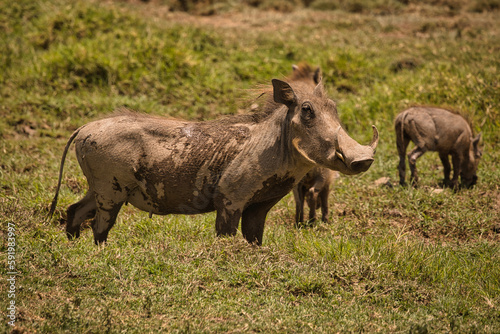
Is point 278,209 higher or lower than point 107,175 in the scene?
lower

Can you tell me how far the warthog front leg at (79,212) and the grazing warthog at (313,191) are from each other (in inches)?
93.2

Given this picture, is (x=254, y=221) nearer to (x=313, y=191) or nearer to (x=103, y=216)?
(x=103, y=216)

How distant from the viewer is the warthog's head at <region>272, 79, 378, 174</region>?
398cm

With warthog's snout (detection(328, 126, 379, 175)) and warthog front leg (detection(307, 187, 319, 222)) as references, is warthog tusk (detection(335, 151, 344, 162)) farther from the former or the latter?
warthog front leg (detection(307, 187, 319, 222))

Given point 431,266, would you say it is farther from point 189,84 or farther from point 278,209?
point 189,84

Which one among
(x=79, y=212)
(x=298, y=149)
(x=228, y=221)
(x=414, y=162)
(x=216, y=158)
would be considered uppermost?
(x=298, y=149)

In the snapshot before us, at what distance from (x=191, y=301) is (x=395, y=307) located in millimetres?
1479

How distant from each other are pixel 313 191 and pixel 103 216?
103 inches

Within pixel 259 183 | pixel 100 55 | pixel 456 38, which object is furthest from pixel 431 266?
pixel 456 38

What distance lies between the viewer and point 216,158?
448 cm

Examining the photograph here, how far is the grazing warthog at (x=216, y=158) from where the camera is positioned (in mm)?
4302

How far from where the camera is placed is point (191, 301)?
3.80m

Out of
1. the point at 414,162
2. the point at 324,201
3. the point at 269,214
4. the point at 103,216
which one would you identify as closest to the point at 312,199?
the point at 324,201

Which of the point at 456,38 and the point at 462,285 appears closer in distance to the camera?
the point at 462,285
